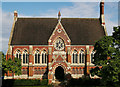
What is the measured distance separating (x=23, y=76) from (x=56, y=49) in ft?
42.5

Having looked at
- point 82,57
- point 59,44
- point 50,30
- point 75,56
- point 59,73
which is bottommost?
point 59,73

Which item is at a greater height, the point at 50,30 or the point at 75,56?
the point at 50,30

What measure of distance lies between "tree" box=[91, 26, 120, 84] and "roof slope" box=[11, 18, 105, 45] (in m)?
20.2

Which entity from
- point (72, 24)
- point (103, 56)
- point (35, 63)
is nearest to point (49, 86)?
point (35, 63)

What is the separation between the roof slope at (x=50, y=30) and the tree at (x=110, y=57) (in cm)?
2017

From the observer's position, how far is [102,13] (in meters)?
56.9

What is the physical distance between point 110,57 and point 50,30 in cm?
2735

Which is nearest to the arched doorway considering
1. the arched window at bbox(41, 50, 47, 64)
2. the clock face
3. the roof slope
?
the arched window at bbox(41, 50, 47, 64)

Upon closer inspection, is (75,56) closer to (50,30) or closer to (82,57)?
(82,57)

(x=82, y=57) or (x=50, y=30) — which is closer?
(x=82, y=57)

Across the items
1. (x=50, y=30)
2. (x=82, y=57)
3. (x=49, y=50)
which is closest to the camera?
(x=49, y=50)

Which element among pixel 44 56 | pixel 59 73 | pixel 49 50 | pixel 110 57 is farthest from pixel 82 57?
pixel 110 57

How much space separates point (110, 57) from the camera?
30266mm

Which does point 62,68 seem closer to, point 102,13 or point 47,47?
point 47,47
